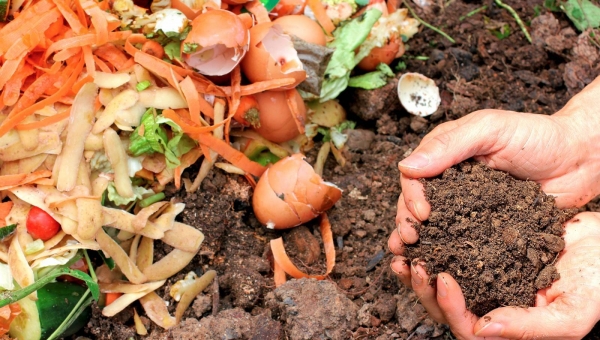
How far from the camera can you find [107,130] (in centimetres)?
228

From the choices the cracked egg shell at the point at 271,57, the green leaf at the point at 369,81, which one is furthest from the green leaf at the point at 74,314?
the green leaf at the point at 369,81

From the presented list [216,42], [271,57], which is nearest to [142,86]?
[216,42]

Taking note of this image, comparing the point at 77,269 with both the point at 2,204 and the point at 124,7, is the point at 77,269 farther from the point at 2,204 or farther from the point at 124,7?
the point at 124,7

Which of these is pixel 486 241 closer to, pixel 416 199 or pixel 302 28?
pixel 416 199

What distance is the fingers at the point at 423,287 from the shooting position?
1.89 m

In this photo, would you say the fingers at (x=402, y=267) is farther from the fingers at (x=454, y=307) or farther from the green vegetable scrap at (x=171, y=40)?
the green vegetable scrap at (x=171, y=40)

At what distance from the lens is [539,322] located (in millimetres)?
1808

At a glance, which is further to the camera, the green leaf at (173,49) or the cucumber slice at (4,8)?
the green leaf at (173,49)

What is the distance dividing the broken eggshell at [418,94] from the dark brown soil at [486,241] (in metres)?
0.81

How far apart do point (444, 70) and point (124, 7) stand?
138cm

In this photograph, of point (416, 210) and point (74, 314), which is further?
point (74, 314)

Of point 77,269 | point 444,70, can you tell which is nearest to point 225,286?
point 77,269

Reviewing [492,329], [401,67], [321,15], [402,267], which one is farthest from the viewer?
[401,67]

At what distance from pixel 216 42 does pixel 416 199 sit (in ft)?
2.94
